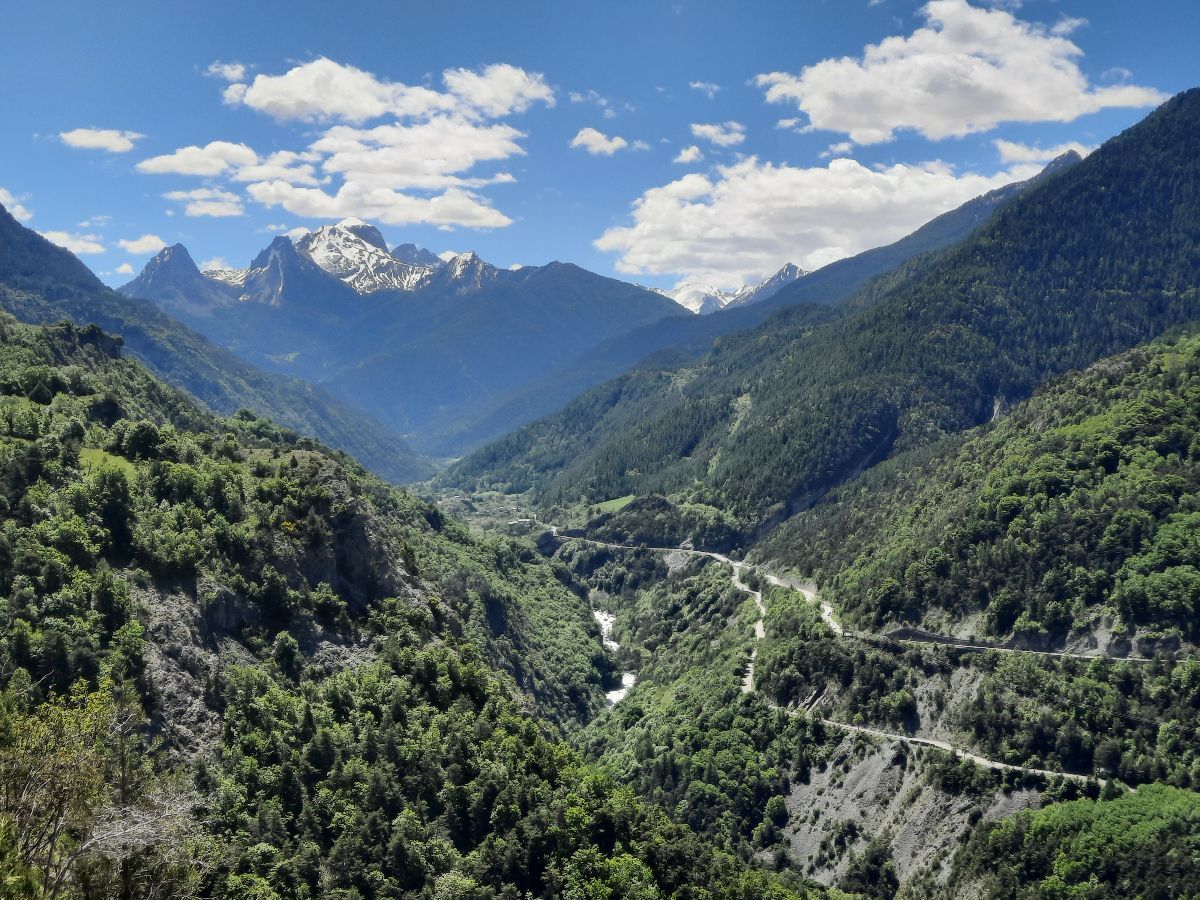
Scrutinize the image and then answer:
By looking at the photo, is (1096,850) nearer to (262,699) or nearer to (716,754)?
(716,754)

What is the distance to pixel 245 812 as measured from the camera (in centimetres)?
8094

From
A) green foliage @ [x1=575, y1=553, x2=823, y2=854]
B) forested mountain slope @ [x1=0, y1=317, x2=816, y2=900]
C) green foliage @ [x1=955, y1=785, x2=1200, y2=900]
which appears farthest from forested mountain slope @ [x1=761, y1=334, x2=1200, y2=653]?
forested mountain slope @ [x1=0, y1=317, x2=816, y2=900]

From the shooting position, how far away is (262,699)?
307 feet

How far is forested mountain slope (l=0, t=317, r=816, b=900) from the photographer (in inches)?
2785

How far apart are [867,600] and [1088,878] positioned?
77.3 m

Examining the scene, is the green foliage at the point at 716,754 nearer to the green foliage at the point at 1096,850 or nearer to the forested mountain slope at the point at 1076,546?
the forested mountain slope at the point at 1076,546

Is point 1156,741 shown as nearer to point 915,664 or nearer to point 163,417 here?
point 915,664

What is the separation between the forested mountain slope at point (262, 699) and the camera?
70.8 meters

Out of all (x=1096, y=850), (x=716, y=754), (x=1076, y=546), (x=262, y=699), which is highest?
(x=1076, y=546)

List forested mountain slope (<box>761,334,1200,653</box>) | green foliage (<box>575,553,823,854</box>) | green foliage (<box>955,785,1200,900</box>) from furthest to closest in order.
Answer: forested mountain slope (<box>761,334,1200,653</box>) < green foliage (<box>575,553,823,854</box>) < green foliage (<box>955,785,1200,900</box>)

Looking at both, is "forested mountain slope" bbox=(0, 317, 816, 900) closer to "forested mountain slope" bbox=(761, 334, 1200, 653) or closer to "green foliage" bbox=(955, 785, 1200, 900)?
"green foliage" bbox=(955, 785, 1200, 900)

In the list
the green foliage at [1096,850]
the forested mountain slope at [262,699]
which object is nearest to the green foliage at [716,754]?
the forested mountain slope at [262,699]

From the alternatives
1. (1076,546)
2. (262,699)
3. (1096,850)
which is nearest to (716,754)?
(1096,850)

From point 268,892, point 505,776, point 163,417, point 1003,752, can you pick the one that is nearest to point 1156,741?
point 1003,752
